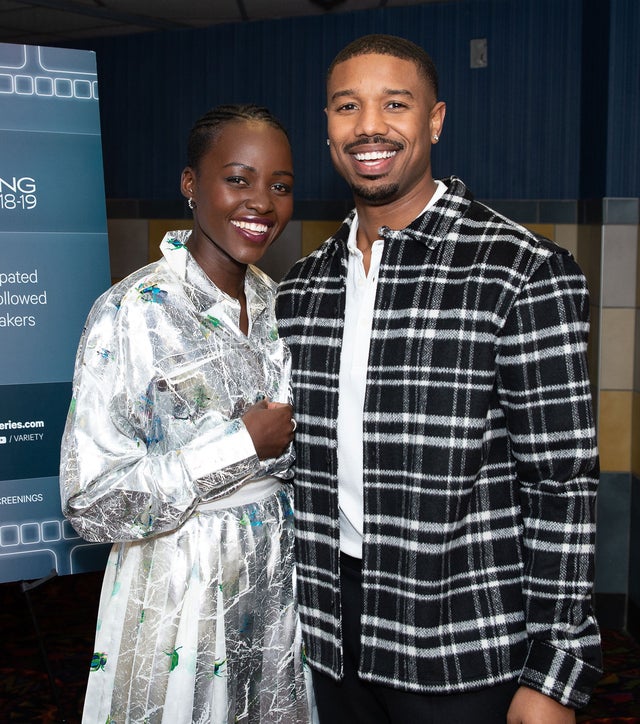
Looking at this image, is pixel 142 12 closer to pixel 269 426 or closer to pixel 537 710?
pixel 269 426

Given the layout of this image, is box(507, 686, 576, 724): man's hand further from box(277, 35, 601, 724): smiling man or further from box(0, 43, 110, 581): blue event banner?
box(0, 43, 110, 581): blue event banner

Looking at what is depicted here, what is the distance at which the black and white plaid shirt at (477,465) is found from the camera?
1350 millimetres

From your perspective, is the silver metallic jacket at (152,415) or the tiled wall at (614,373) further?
the tiled wall at (614,373)

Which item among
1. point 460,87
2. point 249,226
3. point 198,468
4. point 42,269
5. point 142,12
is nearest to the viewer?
point 198,468

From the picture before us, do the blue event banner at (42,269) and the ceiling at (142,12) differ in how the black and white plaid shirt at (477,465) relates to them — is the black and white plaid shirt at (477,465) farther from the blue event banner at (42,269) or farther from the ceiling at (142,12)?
the ceiling at (142,12)

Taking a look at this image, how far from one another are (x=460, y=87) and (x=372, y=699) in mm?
2787

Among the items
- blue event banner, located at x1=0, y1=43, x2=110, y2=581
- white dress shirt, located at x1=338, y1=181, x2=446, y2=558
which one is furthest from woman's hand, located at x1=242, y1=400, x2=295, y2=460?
blue event banner, located at x1=0, y1=43, x2=110, y2=581

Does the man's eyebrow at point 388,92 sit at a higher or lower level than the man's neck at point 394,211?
higher

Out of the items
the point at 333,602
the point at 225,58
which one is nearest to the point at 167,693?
the point at 333,602

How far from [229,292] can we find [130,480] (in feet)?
1.47

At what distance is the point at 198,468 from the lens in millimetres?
1497

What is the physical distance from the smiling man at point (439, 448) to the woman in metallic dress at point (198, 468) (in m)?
0.11

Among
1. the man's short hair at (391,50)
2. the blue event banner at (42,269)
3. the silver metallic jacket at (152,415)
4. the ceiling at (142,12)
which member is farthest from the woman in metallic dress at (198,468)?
the ceiling at (142,12)

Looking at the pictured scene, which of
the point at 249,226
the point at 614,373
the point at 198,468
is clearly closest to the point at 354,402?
the point at 198,468
